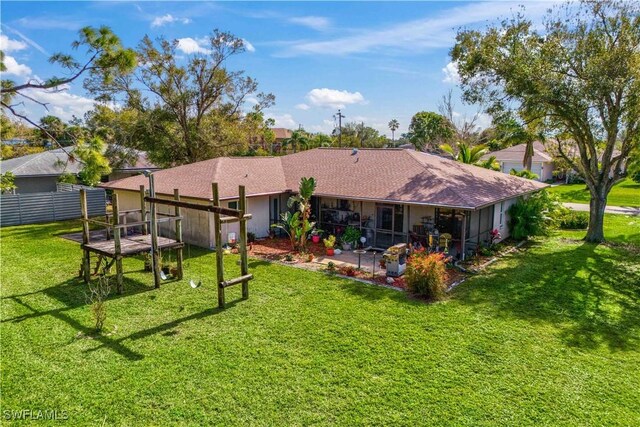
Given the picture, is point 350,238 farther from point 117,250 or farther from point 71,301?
point 71,301

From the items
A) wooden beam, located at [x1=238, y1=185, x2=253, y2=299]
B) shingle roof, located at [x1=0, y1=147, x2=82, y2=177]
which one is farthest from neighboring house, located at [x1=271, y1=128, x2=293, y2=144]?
wooden beam, located at [x1=238, y1=185, x2=253, y2=299]

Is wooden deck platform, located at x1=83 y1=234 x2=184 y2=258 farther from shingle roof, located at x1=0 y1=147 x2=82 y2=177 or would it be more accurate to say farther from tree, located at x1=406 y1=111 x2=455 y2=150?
tree, located at x1=406 y1=111 x2=455 y2=150

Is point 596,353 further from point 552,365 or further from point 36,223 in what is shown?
point 36,223

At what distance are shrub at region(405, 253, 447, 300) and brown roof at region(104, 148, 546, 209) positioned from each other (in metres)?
3.48

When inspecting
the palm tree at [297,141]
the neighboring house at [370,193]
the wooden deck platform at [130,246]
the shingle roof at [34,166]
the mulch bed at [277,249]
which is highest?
the palm tree at [297,141]

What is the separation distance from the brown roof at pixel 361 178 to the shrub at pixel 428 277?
3484 millimetres

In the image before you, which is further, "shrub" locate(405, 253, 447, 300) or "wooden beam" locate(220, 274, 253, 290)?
"shrub" locate(405, 253, 447, 300)

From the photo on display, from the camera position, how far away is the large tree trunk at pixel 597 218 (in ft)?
62.9

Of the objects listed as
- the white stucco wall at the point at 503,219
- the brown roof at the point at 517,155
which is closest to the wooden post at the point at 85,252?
the white stucco wall at the point at 503,219

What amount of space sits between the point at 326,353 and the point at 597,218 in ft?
56.3

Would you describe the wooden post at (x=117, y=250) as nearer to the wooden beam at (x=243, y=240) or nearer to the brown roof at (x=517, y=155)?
the wooden beam at (x=243, y=240)

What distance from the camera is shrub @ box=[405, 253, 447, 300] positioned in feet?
38.0

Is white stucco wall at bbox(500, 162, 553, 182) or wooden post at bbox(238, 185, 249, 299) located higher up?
white stucco wall at bbox(500, 162, 553, 182)

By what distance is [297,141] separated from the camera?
67250 mm
